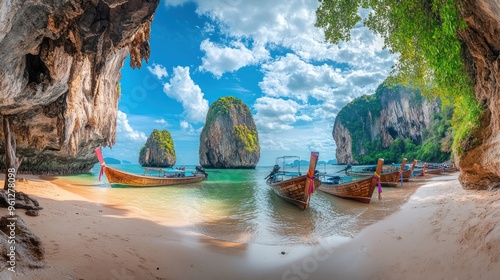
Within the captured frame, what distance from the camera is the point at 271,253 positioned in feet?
19.5

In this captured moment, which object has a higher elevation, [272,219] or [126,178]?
[126,178]

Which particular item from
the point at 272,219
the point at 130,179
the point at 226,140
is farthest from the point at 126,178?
the point at 226,140

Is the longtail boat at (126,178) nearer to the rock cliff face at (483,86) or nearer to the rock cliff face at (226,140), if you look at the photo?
the rock cliff face at (483,86)

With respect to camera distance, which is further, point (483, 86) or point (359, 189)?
point (359, 189)

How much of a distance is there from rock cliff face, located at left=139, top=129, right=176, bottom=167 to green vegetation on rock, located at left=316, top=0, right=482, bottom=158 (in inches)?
2773

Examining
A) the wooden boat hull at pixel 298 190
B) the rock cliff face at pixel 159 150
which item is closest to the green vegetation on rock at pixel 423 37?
the wooden boat hull at pixel 298 190

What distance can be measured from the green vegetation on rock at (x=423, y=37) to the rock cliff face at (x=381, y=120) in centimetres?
5861

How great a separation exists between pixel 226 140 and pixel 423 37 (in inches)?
2516

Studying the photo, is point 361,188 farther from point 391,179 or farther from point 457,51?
point 391,179

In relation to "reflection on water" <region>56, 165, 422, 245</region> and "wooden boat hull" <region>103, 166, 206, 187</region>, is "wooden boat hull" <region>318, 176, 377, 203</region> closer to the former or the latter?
"reflection on water" <region>56, 165, 422, 245</region>

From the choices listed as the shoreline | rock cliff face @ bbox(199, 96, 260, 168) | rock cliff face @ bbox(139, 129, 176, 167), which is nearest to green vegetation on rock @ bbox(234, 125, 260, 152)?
rock cliff face @ bbox(199, 96, 260, 168)

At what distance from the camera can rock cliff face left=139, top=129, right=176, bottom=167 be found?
236 ft

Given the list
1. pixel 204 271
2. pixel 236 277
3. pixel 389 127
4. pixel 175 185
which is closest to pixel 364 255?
pixel 236 277

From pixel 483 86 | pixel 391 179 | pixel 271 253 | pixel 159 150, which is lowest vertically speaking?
pixel 271 253
